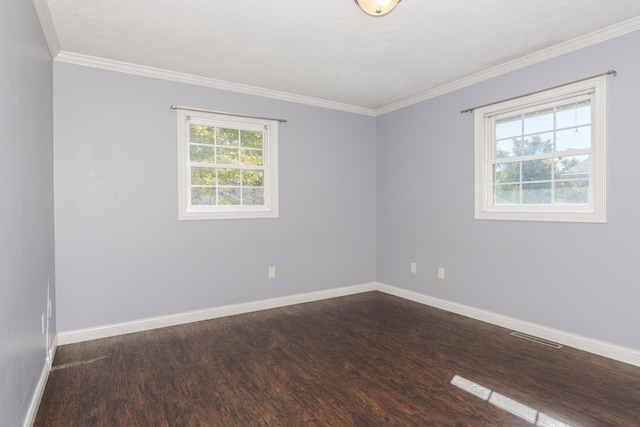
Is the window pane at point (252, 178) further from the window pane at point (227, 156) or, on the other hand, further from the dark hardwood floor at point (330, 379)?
the dark hardwood floor at point (330, 379)

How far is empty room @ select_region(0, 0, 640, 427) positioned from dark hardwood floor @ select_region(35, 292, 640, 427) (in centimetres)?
2

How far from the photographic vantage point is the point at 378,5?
209 cm

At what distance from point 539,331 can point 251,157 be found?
11.2 ft

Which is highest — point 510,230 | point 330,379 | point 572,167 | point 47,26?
point 47,26

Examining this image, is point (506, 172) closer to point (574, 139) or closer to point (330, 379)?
point (574, 139)

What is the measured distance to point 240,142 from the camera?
405cm

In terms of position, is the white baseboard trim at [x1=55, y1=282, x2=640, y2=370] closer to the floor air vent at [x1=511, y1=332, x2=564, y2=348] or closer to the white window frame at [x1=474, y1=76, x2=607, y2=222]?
the floor air vent at [x1=511, y1=332, x2=564, y2=348]

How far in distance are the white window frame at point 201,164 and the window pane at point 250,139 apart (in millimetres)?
50

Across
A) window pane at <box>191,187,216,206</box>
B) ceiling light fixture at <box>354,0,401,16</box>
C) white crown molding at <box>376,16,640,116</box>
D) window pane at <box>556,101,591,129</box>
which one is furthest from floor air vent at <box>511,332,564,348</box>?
window pane at <box>191,187,216,206</box>

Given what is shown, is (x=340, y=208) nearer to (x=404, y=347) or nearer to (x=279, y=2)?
(x=404, y=347)

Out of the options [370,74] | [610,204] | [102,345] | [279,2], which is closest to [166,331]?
[102,345]

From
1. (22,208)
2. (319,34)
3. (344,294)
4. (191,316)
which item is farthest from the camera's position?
(344,294)

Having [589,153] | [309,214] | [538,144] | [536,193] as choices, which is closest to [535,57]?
[538,144]

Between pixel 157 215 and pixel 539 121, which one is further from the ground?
pixel 539 121
